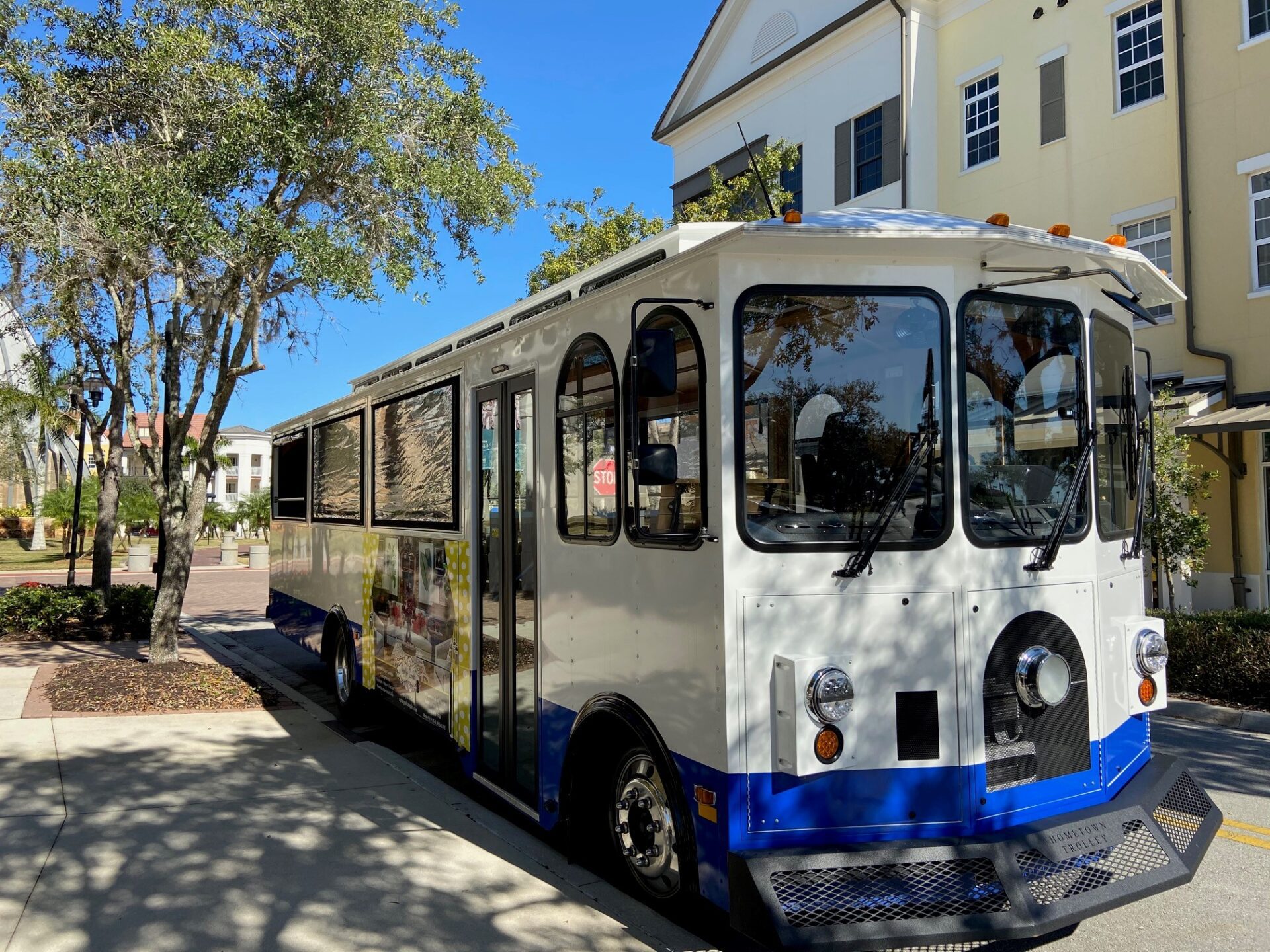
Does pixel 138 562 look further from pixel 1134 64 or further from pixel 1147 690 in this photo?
pixel 1147 690

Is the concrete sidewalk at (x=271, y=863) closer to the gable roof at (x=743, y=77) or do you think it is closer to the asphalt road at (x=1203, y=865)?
the asphalt road at (x=1203, y=865)

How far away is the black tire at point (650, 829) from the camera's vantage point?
3852 millimetres

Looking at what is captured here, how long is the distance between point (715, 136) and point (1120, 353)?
64.7 ft

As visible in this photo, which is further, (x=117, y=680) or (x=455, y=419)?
(x=117, y=680)

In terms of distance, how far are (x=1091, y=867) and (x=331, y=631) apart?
7369 mm

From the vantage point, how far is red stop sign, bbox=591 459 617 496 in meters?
4.35

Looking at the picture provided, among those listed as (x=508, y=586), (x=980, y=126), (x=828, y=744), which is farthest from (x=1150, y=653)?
(x=980, y=126)

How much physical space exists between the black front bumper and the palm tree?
11762 mm

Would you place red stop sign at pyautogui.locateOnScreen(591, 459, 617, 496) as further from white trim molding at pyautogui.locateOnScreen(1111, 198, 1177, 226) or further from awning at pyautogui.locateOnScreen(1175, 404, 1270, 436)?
white trim molding at pyautogui.locateOnScreen(1111, 198, 1177, 226)

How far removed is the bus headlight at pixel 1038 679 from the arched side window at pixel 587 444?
5.85 ft

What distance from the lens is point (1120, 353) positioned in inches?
184

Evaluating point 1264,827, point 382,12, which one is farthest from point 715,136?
point 1264,827

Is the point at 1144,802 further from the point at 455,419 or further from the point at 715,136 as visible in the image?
the point at 715,136

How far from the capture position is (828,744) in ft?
11.5
